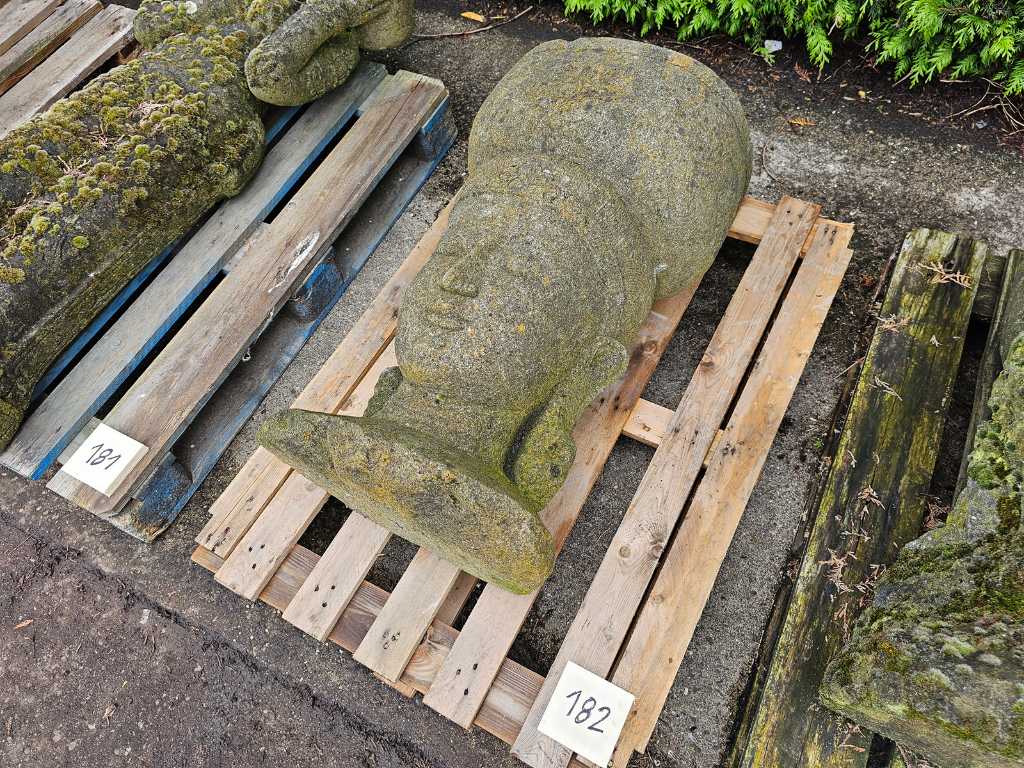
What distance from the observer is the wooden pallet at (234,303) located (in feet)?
8.69

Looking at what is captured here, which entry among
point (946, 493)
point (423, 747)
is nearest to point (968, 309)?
point (946, 493)

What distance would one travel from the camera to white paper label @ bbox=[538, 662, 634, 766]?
6.64 feet

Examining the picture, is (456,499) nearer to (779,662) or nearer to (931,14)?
(779,662)

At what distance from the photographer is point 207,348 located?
9.12ft

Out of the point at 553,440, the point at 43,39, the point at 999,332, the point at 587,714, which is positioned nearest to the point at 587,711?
the point at 587,714

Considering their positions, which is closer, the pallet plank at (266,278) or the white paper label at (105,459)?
the white paper label at (105,459)

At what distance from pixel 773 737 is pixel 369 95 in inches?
121

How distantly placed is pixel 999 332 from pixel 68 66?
167 inches

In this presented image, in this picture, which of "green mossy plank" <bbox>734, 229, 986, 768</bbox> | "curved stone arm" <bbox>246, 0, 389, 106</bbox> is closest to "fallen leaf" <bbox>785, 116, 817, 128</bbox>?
"green mossy plank" <bbox>734, 229, 986, 768</bbox>

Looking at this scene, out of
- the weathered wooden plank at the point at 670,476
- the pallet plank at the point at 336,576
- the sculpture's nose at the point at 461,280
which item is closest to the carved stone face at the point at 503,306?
the sculpture's nose at the point at 461,280

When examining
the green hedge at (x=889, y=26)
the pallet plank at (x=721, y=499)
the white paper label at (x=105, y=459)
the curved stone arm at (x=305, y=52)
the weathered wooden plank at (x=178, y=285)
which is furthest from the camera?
the green hedge at (x=889, y=26)

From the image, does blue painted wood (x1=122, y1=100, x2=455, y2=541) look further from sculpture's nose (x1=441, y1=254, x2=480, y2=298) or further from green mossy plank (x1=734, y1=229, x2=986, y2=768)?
green mossy plank (x1=734, y1=229, x2=986, y2=768)

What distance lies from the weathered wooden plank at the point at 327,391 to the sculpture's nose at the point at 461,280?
22.2 inches

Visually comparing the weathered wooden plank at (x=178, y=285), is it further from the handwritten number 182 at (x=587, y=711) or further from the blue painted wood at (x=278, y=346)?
the handwritten number 182 at (x=587, y=711)
